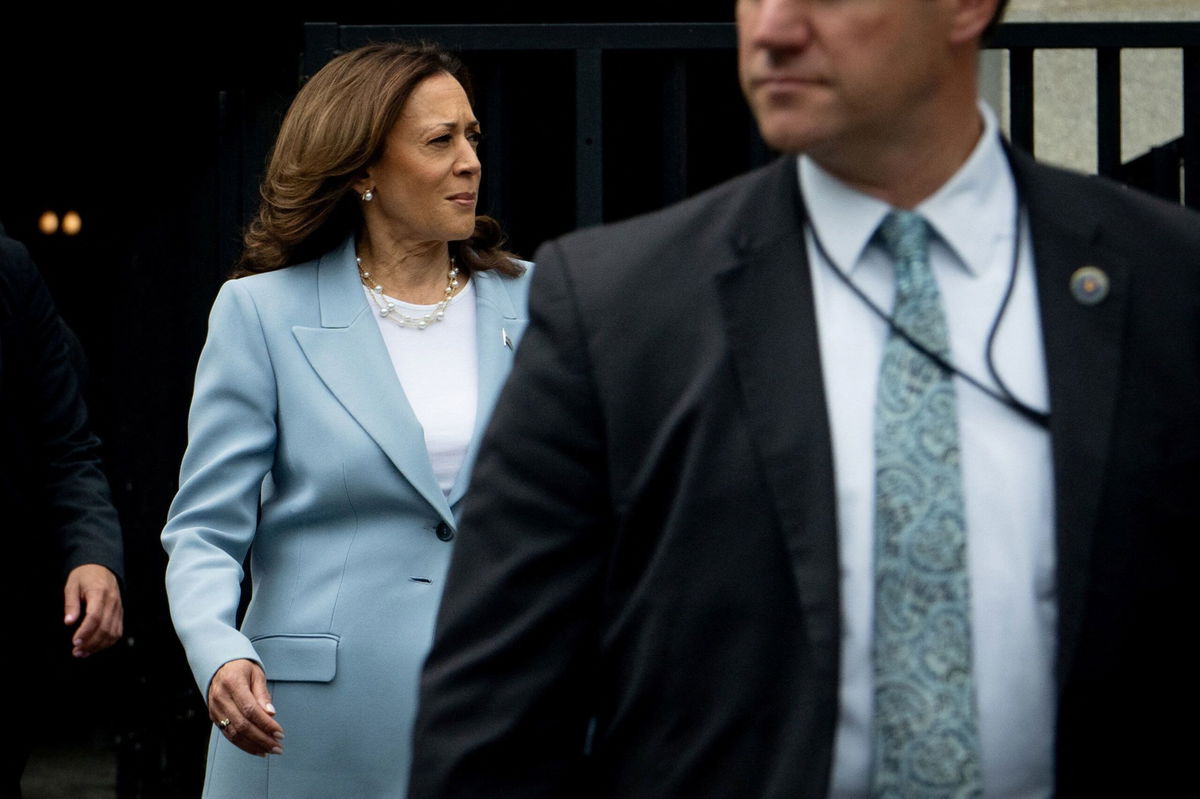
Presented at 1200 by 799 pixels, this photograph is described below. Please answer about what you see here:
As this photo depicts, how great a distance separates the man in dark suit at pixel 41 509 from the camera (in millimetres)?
3654

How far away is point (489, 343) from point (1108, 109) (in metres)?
1.64

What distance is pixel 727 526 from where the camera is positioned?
1732 mm

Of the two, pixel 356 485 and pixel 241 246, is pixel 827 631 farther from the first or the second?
pixel 241 246

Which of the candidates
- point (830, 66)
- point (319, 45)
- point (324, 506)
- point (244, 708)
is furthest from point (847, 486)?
point (319, 45)

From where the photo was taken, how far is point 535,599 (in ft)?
5.91

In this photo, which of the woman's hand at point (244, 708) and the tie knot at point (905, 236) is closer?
the tie knot at point (905, 236)

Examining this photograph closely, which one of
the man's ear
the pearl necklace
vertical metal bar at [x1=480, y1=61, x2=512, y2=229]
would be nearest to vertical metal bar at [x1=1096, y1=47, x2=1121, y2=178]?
vertical metal bar at [x1=480, y1=61, x2=512, y2=229]

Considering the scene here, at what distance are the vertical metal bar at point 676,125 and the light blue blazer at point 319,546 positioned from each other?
0.98 metres

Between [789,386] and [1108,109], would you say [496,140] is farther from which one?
[789,386]

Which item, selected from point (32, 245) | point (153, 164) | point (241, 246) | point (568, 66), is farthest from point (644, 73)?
point (32, 245)

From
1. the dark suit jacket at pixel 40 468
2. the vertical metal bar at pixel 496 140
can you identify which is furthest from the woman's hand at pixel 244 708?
the vertical metal bar at pixel 496 140

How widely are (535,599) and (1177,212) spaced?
0.75 m

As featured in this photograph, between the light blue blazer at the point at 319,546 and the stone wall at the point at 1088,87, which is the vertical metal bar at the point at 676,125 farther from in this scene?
the stone wall at the point at 1088,87

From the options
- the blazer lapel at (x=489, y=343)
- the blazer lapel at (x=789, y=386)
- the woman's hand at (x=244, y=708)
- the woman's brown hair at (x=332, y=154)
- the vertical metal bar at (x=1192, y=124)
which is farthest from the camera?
the vertical metal bar at (x=1192, y=124)
